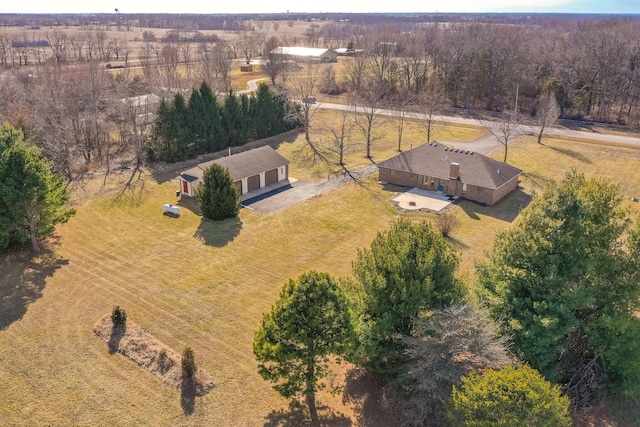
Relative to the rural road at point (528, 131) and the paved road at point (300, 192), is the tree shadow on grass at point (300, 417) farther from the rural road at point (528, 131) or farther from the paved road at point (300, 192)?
the rural road at point (528, 131)

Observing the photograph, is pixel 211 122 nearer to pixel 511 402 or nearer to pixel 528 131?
pixel 528 131

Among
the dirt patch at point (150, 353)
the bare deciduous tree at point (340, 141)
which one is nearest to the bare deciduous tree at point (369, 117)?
the bare deciduous tree at point (340, 141)

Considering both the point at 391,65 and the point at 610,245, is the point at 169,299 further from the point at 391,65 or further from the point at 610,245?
the point at 391,65

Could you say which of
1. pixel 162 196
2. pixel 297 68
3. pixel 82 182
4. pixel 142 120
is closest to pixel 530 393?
pixel 162 196

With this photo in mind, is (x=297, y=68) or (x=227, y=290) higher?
(x=297, y=68)

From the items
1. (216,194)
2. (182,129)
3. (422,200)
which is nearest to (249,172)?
(216,194)

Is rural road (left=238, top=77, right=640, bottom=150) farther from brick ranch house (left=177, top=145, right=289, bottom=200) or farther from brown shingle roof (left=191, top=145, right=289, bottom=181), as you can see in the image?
brick ranch house (left=177, top=145, right=289, bottom=200)

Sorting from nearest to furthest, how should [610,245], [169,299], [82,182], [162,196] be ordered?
[610,245]
[169,299]
[162,196]
[82,182]
